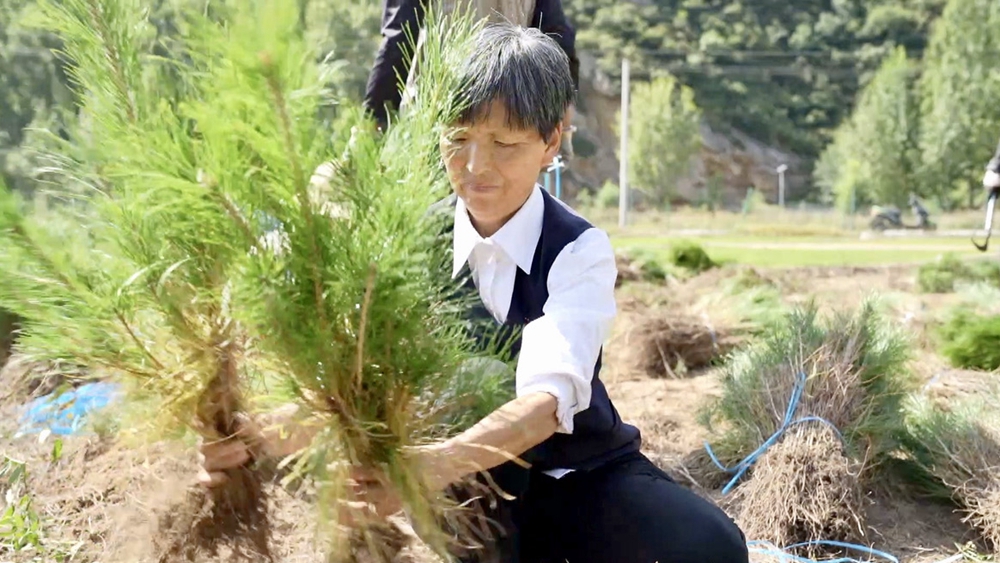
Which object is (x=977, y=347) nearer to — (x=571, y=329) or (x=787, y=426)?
(x=787, y=426)

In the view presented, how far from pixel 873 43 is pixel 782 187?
17.5 m

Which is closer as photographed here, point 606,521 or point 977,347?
point 606,521

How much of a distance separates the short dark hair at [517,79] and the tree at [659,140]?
141ft

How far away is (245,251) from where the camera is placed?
1.20 metres

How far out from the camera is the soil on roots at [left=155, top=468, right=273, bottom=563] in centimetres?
148

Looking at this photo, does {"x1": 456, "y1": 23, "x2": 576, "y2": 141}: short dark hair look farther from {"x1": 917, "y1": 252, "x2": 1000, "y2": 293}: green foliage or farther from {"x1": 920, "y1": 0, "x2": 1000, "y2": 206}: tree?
{"x1": 920, "y1": 0, "x2": 1000, "y2": 206}: tree

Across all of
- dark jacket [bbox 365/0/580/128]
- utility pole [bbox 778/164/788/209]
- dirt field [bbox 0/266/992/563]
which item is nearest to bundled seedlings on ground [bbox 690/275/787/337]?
dirt field [bbox 0/266/992/563]

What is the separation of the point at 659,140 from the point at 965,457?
140 ft

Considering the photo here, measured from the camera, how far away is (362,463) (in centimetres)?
133

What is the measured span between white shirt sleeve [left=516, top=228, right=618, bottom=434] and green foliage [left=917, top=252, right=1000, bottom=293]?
25.6 ft

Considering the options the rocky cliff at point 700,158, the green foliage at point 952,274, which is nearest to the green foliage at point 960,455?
the green foliage at point 952,274

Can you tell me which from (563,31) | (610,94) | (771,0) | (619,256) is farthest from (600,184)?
(563,31)

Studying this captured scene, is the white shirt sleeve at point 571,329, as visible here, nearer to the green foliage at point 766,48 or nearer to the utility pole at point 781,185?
the utility pole at point 781,185

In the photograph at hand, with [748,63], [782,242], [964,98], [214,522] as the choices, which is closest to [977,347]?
[214,522]
